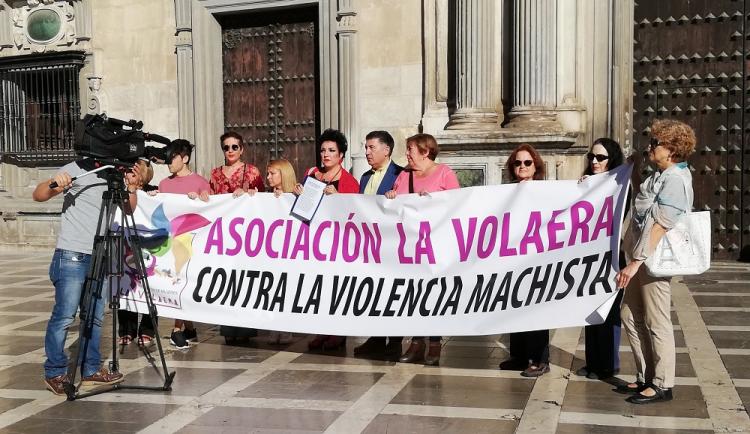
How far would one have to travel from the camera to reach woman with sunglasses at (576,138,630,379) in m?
6.41

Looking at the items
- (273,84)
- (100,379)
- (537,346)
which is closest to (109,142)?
(100,379)

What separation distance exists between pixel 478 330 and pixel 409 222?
98cm

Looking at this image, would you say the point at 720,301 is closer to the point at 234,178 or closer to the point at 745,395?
the point at 745,395

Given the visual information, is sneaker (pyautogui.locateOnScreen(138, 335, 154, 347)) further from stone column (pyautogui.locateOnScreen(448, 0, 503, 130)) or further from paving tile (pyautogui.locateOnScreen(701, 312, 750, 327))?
Answer: stone column (pyautogui.locateOnScreen(448, 0, 503, 130))

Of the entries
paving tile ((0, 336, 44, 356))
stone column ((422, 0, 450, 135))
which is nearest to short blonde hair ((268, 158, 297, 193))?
paving tile ((0, 336, 44, 356))

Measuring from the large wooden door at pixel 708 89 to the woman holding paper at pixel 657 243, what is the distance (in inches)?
298

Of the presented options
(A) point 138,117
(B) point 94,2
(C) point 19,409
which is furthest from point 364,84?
(C) point 19,409

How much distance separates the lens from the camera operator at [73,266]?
6.08 meters

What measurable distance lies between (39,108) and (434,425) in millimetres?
13675

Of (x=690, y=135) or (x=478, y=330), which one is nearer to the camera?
(x=690, y=135)

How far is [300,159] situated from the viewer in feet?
49.0

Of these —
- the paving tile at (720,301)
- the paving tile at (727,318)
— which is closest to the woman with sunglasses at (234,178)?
the paving tile at (727,318)

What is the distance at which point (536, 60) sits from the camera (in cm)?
1207

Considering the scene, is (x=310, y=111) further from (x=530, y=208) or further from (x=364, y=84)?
(x=530, y=208)
